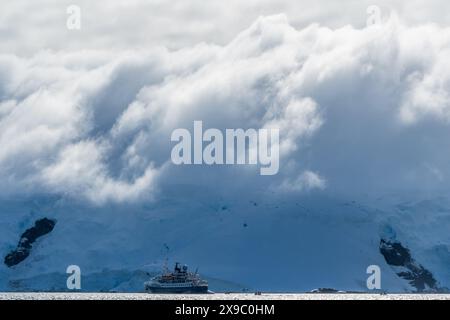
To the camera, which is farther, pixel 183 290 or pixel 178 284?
pixel 178 284

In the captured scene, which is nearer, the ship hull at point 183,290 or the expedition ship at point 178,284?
the ship hull at point 183,290

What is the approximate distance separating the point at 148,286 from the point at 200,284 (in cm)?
952

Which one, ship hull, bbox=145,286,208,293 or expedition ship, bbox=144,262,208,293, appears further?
expedition ship, bbox=144,262,208,293

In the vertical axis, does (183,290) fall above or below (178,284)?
below
